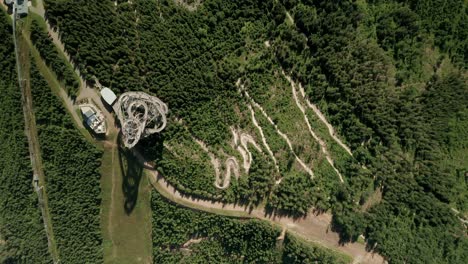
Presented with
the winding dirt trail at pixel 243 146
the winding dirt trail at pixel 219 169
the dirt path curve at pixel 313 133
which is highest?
the dirt path curve at pixel 313 133

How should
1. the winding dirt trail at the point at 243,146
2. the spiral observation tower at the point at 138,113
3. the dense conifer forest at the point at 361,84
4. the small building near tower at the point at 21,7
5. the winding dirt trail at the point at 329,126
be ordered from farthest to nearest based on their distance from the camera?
1. the winding dirt trail at the point at 329,126
2. the winding dirt trail at the point at 243,146
3. the dense conifer forest at the point at 361,84
4. the small building near tower at the point at 21,7
5. the spiral observation tower at the point at 138,113

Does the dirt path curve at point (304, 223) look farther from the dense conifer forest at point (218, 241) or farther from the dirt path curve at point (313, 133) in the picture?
the dirt path curve at point (313, 133)

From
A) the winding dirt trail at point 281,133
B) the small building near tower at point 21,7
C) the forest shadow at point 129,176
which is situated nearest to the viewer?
the small building near tower at point 21,7

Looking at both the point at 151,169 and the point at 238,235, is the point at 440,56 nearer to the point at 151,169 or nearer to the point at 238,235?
the point at 238,235

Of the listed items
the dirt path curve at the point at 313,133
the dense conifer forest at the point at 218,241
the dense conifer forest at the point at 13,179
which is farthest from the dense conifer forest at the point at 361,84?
the dense conifer forest at the point at 13,179

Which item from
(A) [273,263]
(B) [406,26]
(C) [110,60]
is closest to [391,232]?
(A) [273,263]

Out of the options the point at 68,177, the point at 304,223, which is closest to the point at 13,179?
the point at 68,177

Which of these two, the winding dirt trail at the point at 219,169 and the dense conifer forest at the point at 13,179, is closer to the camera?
the dense conifer forest at the point at 13,179
